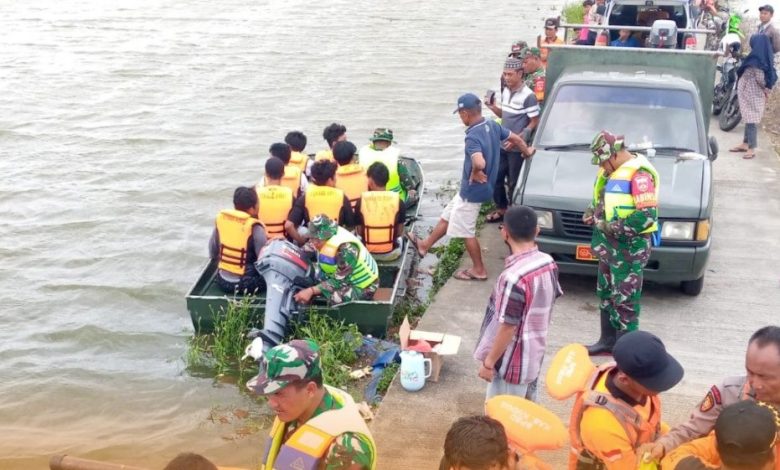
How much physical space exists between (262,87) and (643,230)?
1489 cm

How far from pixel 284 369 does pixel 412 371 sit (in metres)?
2.98

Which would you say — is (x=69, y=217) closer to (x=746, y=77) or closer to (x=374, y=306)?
(x=374, y=306)

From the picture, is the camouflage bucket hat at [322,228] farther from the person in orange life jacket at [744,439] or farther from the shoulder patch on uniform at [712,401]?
the person in orange life jacket at [744,439]

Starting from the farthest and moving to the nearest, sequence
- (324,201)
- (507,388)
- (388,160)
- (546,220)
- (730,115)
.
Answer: (730,115) < (388,160) < (324,201) < (546,220) < (507,388)

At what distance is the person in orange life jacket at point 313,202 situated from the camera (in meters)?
8.16

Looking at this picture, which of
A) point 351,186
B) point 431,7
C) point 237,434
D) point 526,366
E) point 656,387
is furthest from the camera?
point 431,7

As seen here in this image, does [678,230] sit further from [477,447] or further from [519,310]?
[477,447]

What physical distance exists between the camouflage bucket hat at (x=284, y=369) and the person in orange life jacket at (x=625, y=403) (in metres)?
1.17

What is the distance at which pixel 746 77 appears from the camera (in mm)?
11664

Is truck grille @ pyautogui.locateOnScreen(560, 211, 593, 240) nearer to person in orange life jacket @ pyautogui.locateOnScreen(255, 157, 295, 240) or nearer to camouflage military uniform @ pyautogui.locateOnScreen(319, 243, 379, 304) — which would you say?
camouflage military uniform @ pyautogui.locateOnScreen(319, 243, 379, 304)

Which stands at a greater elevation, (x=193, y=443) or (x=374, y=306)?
(x=374, y=306)

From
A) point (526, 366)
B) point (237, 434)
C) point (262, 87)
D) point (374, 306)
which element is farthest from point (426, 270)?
point (262, 87)

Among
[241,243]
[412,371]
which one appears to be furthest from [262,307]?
[412,371]

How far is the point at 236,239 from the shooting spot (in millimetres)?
7707
